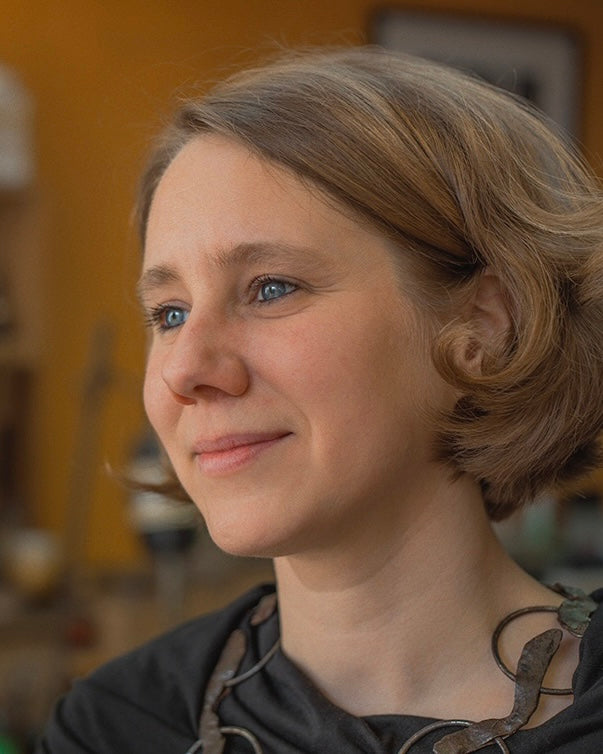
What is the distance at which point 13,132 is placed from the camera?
2689mm

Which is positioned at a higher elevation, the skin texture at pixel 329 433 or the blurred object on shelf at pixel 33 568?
the skin texture at pixel 329 433

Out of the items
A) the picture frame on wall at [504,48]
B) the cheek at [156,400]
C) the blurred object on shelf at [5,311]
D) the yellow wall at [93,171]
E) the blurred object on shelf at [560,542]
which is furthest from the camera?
the picture frame on wall at [504,48]

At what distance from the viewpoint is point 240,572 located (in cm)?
309

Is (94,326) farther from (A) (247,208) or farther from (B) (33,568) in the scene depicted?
(A) (247,208)

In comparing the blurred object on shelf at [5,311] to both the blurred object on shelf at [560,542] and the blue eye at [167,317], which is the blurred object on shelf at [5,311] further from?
the blue eye at [167,317]

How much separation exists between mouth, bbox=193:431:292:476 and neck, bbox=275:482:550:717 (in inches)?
4.2

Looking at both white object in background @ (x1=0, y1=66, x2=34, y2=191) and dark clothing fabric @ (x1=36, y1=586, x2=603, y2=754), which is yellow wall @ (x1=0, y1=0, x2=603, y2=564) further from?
dark clothing fabric @ (x1=36, y1=586, x2=603, y2=754)

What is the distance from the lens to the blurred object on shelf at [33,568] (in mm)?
2590

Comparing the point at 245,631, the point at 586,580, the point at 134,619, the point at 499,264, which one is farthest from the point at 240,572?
the point at 499,264

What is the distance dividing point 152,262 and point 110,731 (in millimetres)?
432

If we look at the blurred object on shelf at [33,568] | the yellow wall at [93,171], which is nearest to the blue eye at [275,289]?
the blurred object on shelf at [33,568]

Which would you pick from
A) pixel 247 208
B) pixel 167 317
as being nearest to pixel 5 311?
pixel 167 317

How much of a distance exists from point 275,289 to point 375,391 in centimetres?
12

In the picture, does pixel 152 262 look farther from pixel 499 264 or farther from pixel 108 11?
pixel 108 11
